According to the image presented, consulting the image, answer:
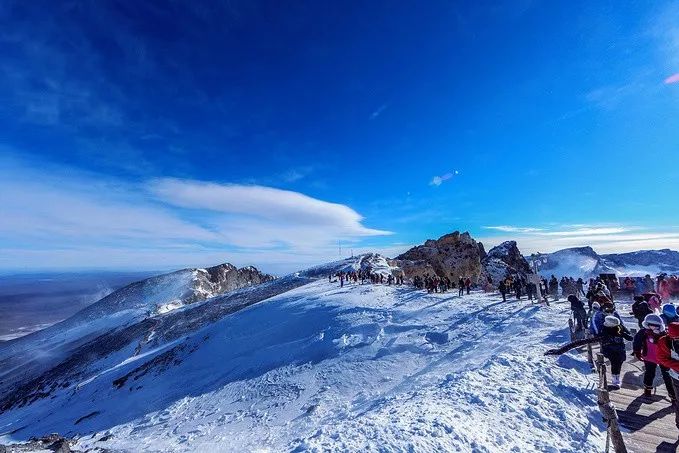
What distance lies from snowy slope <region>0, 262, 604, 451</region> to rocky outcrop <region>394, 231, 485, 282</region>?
2107cm

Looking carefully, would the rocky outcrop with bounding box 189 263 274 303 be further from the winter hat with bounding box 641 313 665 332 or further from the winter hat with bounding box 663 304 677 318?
the winter hat with bounding box 641 313 665 332

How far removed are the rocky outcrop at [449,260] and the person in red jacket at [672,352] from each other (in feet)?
139

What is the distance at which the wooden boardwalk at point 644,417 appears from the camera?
6.56m

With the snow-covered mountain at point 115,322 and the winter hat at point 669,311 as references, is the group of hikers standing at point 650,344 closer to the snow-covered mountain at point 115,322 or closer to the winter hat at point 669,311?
the winter hat at point 669,311

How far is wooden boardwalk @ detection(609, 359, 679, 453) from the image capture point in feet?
21.5

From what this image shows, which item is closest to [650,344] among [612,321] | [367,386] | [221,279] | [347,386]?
[612,321]

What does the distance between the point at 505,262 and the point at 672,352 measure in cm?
5345

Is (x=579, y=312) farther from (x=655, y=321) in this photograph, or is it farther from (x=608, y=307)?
(x=655, y=321)

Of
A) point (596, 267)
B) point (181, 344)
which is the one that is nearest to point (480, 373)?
point (181, 344)

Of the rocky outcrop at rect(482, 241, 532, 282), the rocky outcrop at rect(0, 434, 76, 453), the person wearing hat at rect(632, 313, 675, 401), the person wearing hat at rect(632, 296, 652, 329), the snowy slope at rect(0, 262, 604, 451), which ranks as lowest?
the rocky outcrop at rect(0, 434, 76, 453)

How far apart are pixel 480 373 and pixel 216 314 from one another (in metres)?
35.7

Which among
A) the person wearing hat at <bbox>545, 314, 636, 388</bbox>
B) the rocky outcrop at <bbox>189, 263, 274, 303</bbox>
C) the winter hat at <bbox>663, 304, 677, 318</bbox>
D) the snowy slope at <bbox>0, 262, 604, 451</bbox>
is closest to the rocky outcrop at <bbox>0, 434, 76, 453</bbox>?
the snowy slope at <bbox>0, 262, 604, 451</bbox>

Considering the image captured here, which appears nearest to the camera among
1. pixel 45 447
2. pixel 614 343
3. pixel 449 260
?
pixel 614 343

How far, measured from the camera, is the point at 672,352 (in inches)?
250
